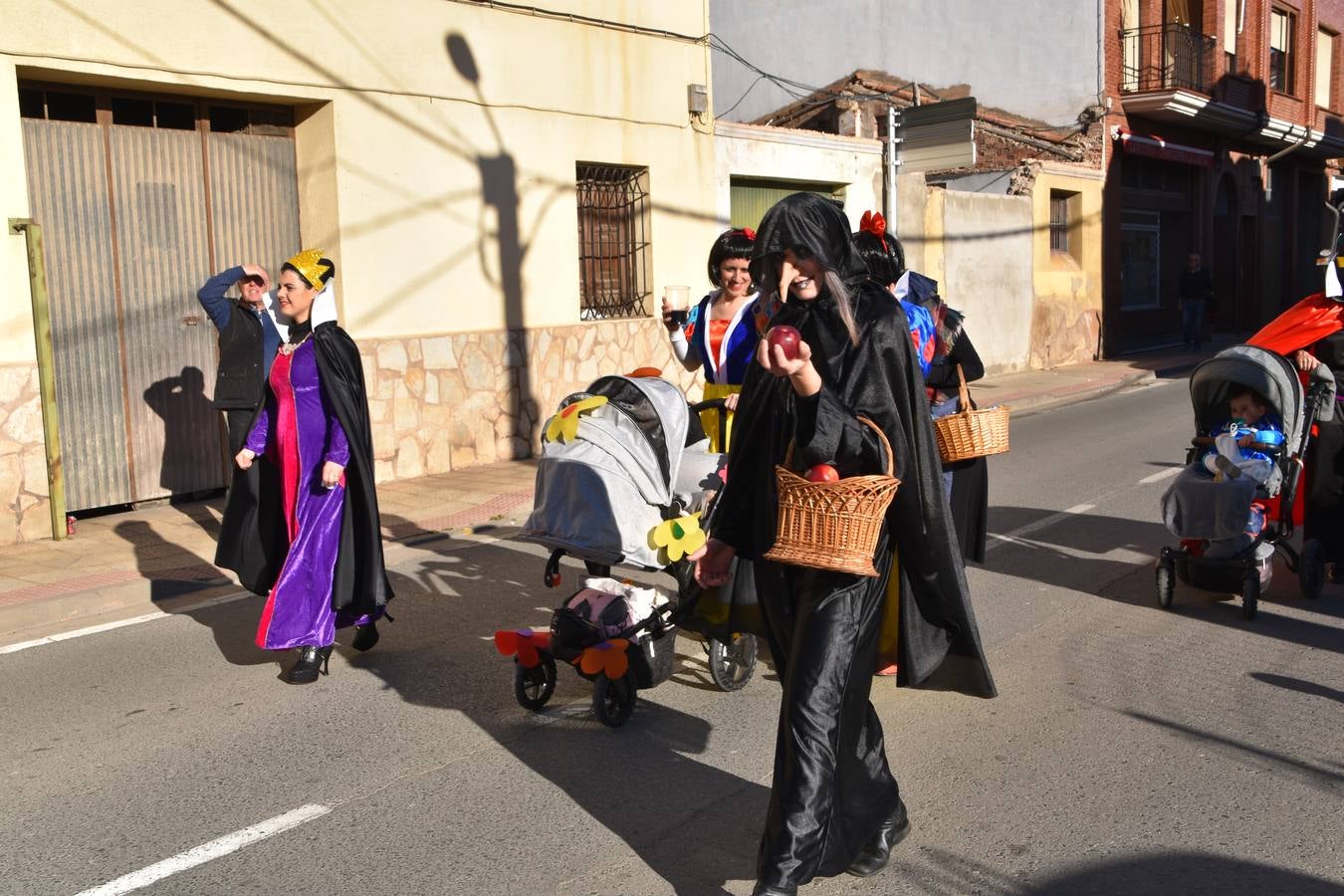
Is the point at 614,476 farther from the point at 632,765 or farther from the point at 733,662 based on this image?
the point at 632,765

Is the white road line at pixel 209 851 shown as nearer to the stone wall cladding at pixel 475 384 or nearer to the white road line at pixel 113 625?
the white road line at pixel 113 625

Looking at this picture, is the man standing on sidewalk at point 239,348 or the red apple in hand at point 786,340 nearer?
the red apple in hand at point 786,340

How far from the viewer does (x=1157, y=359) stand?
23.8 metres

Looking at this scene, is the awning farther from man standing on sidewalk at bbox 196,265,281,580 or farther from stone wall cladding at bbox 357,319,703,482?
man standing on sidewalk at bbox 196,265,281,580

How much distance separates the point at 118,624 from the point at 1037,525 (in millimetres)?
5964

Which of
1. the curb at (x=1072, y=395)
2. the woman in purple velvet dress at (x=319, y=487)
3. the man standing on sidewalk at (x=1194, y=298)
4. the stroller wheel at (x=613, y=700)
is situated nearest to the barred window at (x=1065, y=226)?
the man standing on sidewalk at (x=1194, y=298)

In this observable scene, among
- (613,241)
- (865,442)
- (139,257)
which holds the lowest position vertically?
(865,442)

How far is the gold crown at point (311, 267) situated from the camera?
5.96 meters

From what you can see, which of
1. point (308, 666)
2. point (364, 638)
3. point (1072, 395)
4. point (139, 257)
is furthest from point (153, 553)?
point (1072, 395)

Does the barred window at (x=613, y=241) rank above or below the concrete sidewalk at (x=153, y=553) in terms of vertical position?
above

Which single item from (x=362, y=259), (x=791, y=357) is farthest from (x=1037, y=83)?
(x=791, y=357)

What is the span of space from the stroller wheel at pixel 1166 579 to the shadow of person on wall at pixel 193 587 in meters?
4.53

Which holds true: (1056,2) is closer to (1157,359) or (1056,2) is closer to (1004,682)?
(1157,359)

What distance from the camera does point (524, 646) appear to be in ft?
18.0
